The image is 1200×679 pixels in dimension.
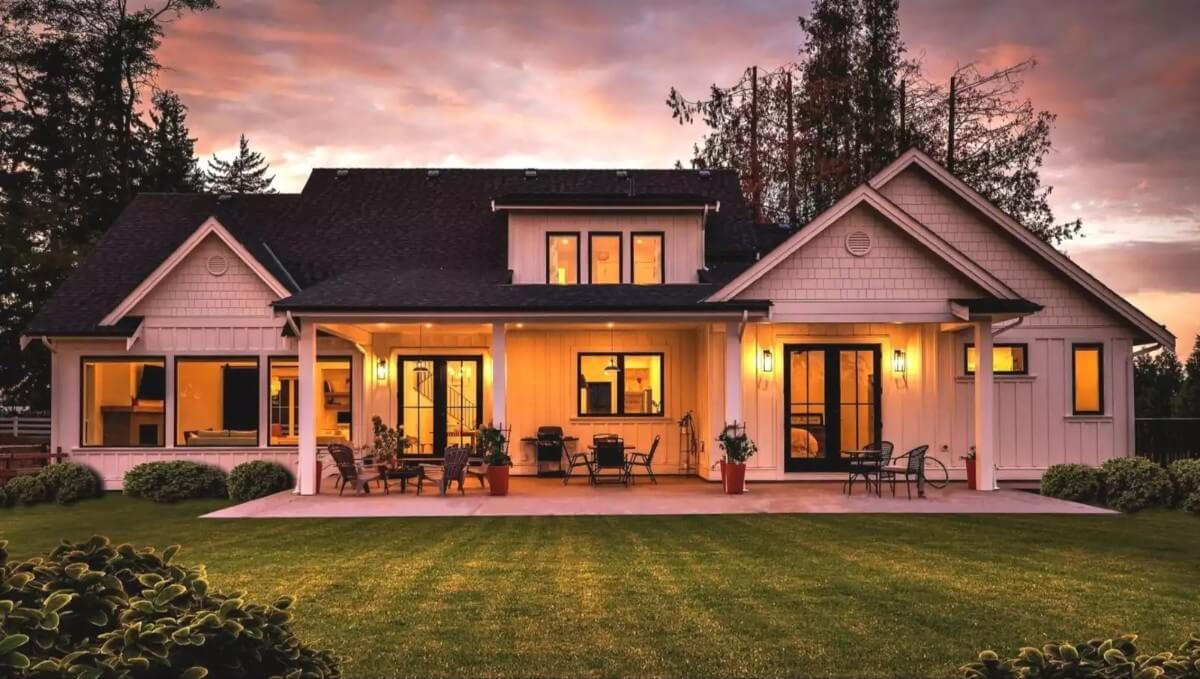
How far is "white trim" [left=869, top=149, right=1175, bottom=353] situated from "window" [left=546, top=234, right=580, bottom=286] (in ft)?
18.7

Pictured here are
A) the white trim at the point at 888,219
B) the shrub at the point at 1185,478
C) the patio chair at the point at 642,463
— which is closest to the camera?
the shrub at the point at 1185,478

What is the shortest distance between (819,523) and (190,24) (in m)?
29.7

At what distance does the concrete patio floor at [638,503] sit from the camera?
12.4 metres

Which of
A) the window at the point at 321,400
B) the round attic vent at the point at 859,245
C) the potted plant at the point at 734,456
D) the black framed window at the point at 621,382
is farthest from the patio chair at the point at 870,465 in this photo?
the window at the point at 321,400

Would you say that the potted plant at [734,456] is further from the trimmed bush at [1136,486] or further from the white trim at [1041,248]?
the trimmed bush at [1136,486]

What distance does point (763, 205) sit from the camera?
96.3 ft

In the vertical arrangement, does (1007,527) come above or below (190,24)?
below

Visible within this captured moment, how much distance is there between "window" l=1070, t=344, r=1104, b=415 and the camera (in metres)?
16.1

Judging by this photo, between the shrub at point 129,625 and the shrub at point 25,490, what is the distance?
14310mm

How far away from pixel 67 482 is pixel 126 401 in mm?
1872

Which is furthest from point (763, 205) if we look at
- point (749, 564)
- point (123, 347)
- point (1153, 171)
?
point (749, 564)

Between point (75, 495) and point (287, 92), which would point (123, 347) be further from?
point (287, 92)

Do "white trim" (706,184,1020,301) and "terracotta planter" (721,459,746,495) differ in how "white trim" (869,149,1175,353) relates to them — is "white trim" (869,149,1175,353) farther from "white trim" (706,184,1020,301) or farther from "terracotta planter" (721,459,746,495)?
"terracotta planter" (721,459,746,495)

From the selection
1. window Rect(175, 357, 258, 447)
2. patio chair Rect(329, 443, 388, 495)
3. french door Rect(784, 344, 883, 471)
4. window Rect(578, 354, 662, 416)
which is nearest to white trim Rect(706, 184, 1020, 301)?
french door Rect(784, 344, 883, 471)
